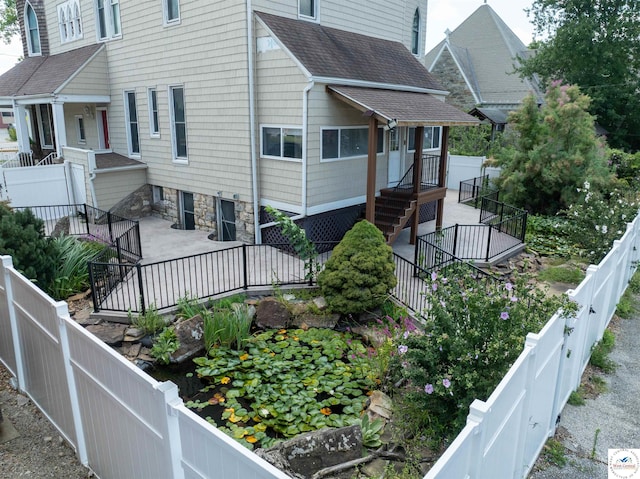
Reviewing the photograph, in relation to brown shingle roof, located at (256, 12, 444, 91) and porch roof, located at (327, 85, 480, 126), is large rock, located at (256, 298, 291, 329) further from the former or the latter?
brown shingle roof, located at (256, 12, 444, 91)

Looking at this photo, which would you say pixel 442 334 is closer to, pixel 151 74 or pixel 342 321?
pixel 342 321

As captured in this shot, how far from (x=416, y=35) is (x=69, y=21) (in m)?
13.0

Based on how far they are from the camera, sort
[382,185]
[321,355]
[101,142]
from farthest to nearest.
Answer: [101,142]
[382,185]
[321,355]

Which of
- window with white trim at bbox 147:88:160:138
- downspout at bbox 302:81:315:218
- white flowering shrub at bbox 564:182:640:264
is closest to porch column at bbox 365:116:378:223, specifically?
downspout at bbox 302:81:315:218

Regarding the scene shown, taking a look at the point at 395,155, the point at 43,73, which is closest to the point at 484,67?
the point at 395,155

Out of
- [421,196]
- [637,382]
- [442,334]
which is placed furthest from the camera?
[421,196]

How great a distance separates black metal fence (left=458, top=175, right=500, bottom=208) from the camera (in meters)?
18.3

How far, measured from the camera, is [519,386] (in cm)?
363

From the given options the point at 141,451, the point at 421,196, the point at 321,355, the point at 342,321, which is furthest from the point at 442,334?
the point at 421,196

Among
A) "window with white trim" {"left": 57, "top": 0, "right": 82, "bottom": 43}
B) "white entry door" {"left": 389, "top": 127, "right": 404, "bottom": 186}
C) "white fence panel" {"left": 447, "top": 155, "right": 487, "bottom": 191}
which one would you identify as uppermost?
"window with white trim" {"left": 57, "top": 0, "right": 82, "bottom": 43}

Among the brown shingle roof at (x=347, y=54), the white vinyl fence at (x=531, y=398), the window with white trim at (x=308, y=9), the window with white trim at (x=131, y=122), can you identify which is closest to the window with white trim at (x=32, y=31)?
the window with white trim at (x=131, y=122)

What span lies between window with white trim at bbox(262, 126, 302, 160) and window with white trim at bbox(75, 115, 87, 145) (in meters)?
9.82

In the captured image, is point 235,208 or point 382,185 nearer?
point 235,208

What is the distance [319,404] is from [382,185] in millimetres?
8836
